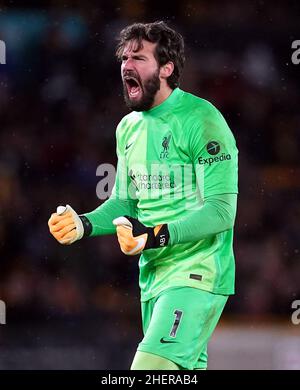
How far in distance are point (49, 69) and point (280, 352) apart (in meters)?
3.34

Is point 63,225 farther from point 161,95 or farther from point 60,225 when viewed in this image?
point 161,95

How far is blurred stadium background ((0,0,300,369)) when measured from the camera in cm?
753

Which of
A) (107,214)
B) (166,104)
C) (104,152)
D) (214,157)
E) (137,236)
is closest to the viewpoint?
(137,236)

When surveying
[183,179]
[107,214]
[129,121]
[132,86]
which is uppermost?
[132,86]

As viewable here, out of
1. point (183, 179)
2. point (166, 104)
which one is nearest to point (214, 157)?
point (183, 179)

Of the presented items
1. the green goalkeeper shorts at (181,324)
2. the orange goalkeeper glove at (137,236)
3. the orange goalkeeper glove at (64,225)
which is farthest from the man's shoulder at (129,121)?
the green goalkeeper shorts at (181,324)

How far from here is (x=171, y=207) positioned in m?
4.55

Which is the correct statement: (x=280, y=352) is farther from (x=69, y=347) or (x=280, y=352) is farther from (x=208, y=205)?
(x=208, y=205)

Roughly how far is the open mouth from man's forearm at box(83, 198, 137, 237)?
56 centimetres

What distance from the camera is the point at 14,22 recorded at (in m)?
8.71

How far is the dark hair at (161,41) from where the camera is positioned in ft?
15.3

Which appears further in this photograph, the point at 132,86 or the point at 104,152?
the point at 104,152

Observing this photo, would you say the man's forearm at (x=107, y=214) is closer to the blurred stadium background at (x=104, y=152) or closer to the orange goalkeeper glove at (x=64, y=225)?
the orange goalkeeper glove at (x=64, y=225)

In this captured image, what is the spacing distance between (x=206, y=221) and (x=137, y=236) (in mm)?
340
